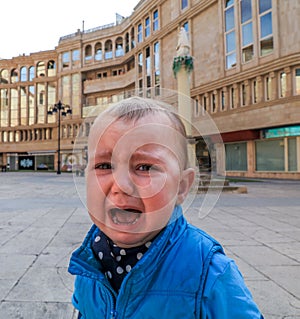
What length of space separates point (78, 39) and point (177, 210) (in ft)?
172

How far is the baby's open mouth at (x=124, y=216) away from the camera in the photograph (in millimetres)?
791

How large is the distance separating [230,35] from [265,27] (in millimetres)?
3722

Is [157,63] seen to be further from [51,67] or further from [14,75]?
[14,75]

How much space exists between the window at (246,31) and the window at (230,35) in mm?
974

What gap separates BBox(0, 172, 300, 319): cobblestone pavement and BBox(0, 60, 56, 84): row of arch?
51542 mm

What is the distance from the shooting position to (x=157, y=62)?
117ft

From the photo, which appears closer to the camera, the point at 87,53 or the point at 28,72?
the point at 87,53

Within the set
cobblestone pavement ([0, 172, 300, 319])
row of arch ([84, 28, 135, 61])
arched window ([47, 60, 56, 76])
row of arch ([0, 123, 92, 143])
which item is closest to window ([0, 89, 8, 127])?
row of arch ([0, 123, 92, 143])

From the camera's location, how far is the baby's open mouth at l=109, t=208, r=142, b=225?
2.60 ft

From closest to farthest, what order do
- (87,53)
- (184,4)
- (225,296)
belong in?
(225,296) < (184,4) < (87,53)

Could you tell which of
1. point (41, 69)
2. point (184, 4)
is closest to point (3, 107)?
point (41, 69)

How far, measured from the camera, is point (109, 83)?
141 ft

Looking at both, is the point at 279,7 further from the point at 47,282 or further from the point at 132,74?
the point at 47,282

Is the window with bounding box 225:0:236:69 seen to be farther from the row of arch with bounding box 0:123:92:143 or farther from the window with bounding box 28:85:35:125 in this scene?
the window with bounding box 28:85:35:125
